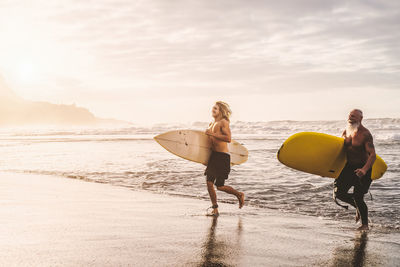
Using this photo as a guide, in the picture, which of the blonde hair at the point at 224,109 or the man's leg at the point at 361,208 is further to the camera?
the blonde hair at the point at 224,109

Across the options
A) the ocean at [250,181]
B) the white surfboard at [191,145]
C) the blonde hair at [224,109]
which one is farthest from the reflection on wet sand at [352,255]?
the white surfboard at [191,145]

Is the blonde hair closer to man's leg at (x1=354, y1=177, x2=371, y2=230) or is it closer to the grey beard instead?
the grey beard

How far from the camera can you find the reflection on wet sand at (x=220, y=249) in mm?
3957

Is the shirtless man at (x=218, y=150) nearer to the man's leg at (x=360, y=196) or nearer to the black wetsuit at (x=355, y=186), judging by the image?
the black wetsuit at (x=355, y=186)

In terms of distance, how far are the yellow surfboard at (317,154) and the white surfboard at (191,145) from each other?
1553 millimetres

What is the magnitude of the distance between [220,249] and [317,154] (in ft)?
9.73

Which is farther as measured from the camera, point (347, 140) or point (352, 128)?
point (347, 140)

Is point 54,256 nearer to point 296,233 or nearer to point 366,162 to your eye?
point 296,233

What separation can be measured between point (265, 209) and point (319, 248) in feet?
8.47

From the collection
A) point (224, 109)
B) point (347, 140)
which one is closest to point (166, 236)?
point (224, 109)

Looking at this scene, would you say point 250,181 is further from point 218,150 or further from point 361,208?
point 361,208

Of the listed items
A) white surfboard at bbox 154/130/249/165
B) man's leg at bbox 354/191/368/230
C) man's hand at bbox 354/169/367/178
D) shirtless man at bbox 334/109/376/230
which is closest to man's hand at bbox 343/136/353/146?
shirtless man at bbox 334/109/376/230

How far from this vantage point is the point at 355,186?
5840mm

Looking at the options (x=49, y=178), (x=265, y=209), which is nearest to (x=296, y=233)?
(x=265, y=209)
